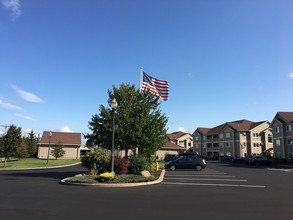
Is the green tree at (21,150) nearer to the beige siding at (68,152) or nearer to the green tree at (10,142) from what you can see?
the green tree at (10,142)

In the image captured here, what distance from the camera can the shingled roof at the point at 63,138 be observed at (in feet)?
203

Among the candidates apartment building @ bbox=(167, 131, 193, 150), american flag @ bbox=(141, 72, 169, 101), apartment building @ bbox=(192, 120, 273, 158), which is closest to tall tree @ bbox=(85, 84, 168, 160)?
american flag @ bbox=(141, 72, 169, 101)

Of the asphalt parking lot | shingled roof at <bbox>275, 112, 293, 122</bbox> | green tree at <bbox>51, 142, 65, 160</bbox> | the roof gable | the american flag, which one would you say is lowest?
the asphalt parking lot

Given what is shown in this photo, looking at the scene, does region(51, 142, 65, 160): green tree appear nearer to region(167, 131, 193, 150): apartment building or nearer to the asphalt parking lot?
Result: the asphalt parking lot

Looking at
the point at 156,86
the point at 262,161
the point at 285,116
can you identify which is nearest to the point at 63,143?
the point at 262,161

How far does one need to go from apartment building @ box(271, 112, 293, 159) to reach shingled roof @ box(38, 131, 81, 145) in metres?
39.4

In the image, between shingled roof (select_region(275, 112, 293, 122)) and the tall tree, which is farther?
shingled roof (select_region(275, 112, 293, 122))

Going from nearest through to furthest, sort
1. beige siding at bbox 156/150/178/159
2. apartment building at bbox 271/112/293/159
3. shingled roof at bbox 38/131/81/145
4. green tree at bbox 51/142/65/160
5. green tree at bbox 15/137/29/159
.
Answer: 1. green tree at bbox 15/137/29/159
2. apartment building at bbox 271/112/293/159
3. green tree at bbox 51/142/65/160
4. beige siding at bbox 156/150/178/159
5. shingled roof at bbox 38/131/81/145

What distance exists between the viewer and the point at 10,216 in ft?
27.6

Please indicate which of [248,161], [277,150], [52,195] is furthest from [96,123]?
[277,150]

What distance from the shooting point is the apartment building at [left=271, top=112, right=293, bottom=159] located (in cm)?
5403

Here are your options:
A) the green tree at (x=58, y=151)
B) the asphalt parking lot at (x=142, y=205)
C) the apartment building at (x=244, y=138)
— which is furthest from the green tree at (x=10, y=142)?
the apartment building at (x=244, y=138)

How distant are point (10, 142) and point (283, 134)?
45.8 m

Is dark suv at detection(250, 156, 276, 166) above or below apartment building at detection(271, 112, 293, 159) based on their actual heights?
below
